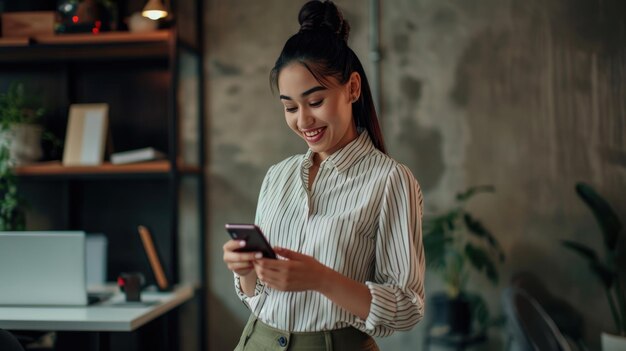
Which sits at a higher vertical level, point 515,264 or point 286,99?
point 286,99

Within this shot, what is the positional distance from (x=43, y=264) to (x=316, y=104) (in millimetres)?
1660

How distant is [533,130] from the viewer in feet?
10.6

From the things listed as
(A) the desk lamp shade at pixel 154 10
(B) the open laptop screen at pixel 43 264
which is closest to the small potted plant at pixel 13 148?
(B) the open laptop screen at pixel 43 264

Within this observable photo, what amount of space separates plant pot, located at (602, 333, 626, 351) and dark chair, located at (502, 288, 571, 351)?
77 cm

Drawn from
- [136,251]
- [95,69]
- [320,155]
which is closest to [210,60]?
[95,69]

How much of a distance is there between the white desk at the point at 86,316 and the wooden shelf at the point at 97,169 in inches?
24.9

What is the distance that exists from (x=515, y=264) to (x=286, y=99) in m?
2.27

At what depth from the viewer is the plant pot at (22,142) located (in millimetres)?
3078

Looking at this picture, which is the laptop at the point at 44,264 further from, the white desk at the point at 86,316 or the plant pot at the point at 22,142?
the plant pot at the point at 22,142

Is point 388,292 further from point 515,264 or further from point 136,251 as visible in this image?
point 136,251

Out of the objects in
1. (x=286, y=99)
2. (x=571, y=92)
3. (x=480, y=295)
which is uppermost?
(x=571, y=92)

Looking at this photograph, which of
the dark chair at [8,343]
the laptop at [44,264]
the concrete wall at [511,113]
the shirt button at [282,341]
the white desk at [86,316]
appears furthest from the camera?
the concrete wall at [511,113]

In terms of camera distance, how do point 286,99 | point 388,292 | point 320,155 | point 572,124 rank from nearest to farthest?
point 388,292, point 286,99, point 320,155, point 572,124

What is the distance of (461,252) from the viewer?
3131 millimetres
